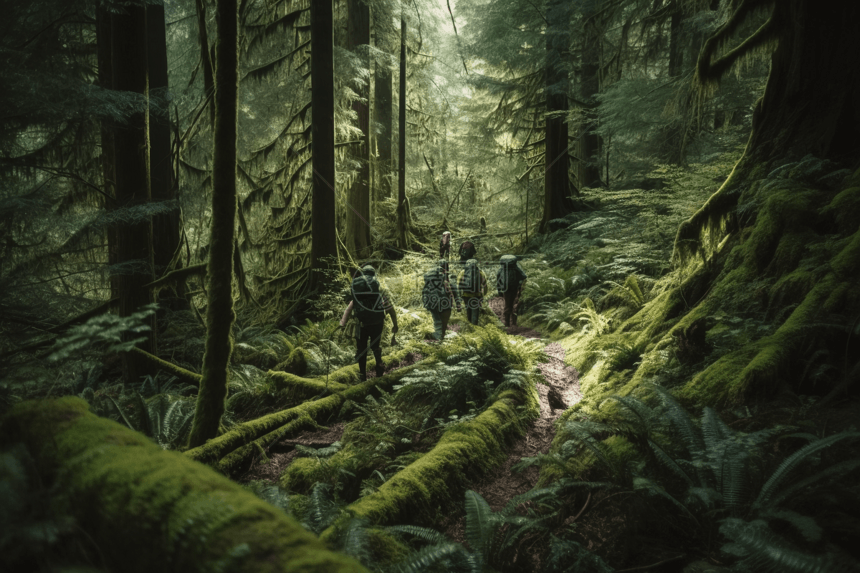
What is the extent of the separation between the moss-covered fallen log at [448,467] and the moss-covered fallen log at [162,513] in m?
1.62

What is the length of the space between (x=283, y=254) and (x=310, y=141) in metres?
3.45

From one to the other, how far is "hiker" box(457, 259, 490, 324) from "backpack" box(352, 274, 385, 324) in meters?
3.11

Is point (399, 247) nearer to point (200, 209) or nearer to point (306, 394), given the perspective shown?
point (200, 209)

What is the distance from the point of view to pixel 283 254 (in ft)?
40.9

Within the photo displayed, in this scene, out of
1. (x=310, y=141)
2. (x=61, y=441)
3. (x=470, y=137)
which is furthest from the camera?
(x=470, y=137)

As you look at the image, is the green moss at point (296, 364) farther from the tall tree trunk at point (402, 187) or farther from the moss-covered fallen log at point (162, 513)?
the tall tree trunk at point (402, 187)

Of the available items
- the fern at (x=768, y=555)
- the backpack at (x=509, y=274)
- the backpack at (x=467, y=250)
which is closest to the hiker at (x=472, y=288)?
the backpack at (x=509, y=274)

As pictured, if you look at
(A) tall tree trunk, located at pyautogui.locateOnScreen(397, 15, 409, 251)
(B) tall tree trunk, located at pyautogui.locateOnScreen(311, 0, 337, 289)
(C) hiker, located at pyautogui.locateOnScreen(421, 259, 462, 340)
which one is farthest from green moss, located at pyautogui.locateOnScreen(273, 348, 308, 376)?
(A) tall tree trunk, located at pyautogui.locateOnScreen(397, 15, 409, 251)

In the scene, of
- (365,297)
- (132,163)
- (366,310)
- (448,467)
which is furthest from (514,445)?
(132,163)

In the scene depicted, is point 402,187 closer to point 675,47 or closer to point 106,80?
point 106,80

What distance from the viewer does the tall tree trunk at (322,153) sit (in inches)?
412

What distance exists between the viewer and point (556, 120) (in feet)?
51.9

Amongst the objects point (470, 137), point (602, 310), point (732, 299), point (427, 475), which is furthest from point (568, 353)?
point (470, 137)

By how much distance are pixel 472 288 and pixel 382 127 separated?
982 cm
